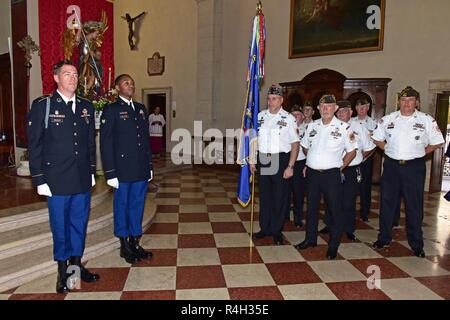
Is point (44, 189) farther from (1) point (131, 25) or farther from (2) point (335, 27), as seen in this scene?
(1) point (131, 25)

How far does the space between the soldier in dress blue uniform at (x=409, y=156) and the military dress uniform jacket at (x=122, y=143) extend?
2376mm

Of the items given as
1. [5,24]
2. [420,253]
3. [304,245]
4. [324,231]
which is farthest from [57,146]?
[5,24]

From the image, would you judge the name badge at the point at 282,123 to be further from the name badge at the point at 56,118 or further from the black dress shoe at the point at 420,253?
the name badge at the point at 56,118

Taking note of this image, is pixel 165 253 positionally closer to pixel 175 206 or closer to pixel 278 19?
pixel 175 206

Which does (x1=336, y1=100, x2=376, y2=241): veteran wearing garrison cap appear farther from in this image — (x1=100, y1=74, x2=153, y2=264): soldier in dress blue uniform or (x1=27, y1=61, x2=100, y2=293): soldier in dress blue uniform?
(x1=27, y1=61, x2=100, y2=293): soldier in dress blue uniform

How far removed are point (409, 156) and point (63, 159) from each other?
3.01 meters

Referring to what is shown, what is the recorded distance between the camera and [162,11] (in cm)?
1062

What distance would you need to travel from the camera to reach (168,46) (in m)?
10.6

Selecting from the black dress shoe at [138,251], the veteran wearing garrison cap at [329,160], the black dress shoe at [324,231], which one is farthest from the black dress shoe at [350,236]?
the black dress shoe at [138,251]

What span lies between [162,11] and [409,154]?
9321 millimetres

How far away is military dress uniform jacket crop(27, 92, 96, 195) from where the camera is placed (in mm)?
2352

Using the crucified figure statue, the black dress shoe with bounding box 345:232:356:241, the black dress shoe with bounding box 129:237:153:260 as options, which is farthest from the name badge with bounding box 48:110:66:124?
the crucified figure statue

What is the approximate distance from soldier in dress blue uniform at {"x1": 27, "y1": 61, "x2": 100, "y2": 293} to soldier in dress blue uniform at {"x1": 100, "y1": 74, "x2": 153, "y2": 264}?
0.90ft
